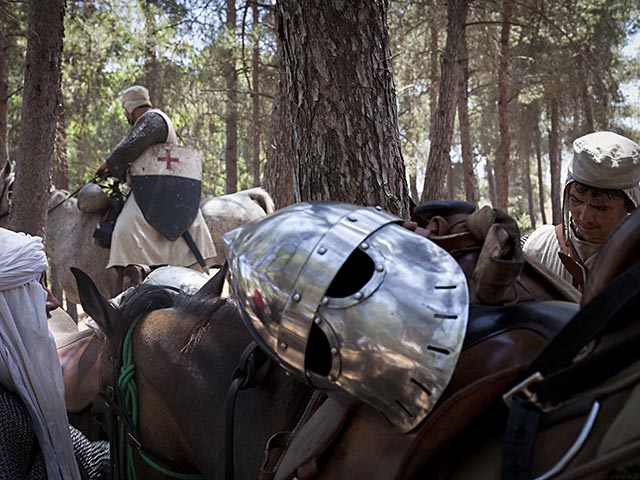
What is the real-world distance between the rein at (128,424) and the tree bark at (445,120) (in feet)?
26.3

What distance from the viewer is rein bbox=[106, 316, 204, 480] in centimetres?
199

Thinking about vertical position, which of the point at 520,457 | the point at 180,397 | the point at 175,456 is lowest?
the point at 175,456

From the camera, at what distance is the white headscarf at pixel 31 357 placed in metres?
2.40

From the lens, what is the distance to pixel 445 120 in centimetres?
992

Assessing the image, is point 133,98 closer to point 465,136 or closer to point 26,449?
point 26,449

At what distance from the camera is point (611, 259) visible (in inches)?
42.9

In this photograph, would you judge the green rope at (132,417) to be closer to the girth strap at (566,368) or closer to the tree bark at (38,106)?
the girth strap at (566,368)

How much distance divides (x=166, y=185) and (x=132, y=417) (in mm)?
5216

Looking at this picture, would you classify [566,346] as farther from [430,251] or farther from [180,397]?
[180,397]

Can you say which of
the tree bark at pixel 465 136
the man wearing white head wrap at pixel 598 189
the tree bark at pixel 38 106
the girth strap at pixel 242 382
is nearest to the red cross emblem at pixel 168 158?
the tree bark at pixel 38 106

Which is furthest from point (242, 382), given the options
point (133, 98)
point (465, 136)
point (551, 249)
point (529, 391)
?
point (465, 136)

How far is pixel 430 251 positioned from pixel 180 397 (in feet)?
3.21

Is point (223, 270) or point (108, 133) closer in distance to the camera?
point (223, 270)

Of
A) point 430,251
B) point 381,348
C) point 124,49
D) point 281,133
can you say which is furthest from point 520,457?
point 124,49
